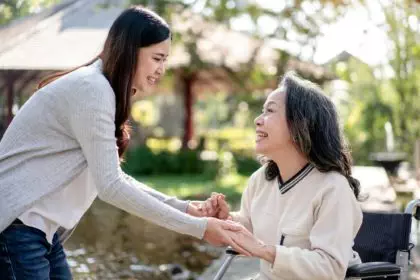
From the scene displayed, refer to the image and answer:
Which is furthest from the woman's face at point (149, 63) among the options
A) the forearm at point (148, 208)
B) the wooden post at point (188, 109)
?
the wooden post at point (188, 109)

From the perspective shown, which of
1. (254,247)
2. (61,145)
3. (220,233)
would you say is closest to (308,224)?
(254,247)

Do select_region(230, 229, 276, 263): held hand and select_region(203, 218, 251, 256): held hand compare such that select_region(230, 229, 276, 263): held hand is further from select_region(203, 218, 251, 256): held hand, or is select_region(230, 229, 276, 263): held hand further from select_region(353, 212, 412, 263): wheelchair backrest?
select_region(353, 212, 412, 263): wheelchair backrest

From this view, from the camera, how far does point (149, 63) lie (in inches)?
107

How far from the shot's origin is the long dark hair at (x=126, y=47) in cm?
267

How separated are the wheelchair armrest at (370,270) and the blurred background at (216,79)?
2998 mm

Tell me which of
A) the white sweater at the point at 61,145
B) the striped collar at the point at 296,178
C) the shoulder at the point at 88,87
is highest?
the shoulder at the point at 88,87

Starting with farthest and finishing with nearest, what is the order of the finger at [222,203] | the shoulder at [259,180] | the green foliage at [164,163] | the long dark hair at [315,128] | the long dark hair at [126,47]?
the green foliage at [164,163] → the finger at [222,203] → the shoulder at [259,180] → the long dark hair at [315,128] → the long dark hair at [126,47]

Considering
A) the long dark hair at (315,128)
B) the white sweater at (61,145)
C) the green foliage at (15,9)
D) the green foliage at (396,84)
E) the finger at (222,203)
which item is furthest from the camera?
the green foliage at (396,84)

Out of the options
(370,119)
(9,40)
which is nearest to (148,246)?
(9,40)

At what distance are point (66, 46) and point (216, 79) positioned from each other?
627 centimetres

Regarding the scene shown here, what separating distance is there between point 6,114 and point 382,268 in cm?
783

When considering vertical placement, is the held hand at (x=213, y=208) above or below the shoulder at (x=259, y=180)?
below

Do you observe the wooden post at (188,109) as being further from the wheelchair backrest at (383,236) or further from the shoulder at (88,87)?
the shoulder at (88,87)

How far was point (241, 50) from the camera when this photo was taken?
1573cm
